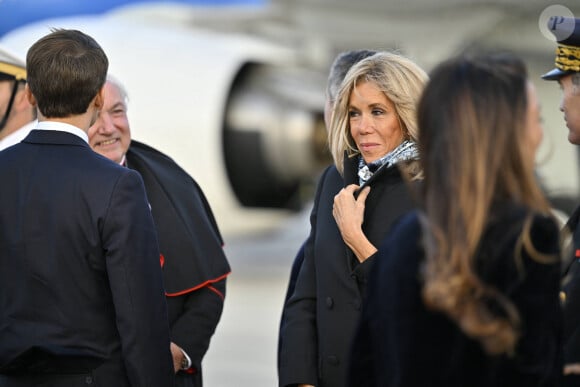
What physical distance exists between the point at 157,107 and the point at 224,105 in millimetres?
623

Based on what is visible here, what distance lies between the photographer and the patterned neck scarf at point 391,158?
9.03ft

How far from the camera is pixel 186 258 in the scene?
3238 mm

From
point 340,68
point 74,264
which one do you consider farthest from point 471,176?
point 340,68

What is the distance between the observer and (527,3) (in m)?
10.4

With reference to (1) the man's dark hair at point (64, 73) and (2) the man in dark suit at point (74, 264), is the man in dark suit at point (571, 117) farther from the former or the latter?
(1) the man's dark hair at point (64, 73)

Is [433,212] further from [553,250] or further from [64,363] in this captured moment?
[64,363]

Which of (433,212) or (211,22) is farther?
(211,22)

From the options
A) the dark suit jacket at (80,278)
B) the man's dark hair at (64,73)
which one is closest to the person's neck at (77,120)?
the man's dark hair at (64,73)

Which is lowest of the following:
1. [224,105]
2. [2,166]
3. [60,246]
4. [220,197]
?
[220,197]

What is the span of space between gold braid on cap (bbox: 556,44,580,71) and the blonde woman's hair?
0.41 m

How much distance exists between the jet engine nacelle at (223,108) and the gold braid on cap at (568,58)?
15.1ft

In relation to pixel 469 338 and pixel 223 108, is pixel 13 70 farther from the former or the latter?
pixel 223 108

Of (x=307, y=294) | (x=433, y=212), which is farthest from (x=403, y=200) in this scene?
(x=433, y=212)

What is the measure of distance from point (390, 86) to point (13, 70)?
1.51 meters
